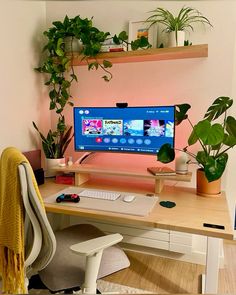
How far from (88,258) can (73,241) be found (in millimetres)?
344

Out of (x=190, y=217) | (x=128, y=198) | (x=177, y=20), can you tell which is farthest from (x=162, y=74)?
(x=190, y=217)

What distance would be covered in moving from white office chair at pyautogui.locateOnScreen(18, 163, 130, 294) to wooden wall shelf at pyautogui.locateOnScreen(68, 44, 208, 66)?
1.14 meters

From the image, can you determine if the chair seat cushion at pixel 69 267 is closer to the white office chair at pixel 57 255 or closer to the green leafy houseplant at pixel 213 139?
the white office chair at pixel 57 255

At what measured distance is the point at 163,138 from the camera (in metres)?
1.62

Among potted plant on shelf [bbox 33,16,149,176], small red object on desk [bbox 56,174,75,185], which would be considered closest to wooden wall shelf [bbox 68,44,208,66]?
potted plant on shelf [bbox 33,16,149,176]

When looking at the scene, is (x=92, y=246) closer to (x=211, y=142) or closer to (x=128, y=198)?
(x=128, y=198)

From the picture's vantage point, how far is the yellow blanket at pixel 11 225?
3.08 ft

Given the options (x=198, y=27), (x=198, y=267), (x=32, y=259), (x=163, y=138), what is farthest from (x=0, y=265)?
(x=198, y=27)

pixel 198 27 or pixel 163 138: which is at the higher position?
pixel 198 27

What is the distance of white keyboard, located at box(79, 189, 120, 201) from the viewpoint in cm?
150

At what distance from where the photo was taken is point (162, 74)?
1.82 metres

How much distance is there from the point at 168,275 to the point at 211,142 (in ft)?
3.54

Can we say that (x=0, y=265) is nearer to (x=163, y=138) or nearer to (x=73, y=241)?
(x=73, y=241)

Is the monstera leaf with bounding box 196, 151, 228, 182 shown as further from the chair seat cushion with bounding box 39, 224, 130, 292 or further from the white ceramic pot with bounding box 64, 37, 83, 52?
the white ceramic pot with bounding box 64, 37, 83, 52
